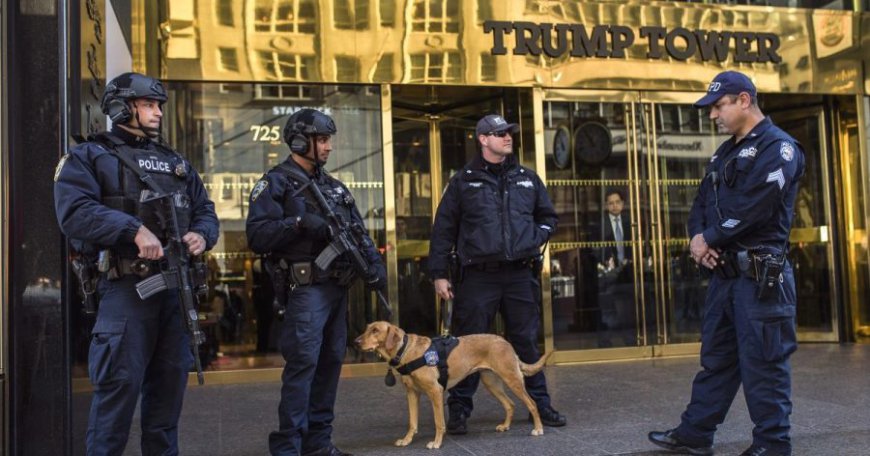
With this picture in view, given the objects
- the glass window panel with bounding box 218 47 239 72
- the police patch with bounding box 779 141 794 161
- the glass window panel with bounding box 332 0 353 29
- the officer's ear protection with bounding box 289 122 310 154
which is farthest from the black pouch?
the glass window panel with bounding box 332 0 353 29

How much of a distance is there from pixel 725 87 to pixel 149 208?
312cm

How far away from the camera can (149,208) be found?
3.90 metres

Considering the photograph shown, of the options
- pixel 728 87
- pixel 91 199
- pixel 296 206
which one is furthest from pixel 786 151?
pixel 91 199

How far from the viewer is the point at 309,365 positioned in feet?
14.8

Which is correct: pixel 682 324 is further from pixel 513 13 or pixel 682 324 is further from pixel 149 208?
pixel 149 208

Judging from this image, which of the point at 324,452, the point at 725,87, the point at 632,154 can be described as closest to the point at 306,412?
the point at 324,452

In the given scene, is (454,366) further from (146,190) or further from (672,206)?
(672,206)

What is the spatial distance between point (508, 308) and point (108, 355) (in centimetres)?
275

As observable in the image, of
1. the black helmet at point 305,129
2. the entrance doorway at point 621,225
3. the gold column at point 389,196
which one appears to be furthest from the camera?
the entrance doorway at point 621,225

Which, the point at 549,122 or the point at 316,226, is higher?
the point at 549,122

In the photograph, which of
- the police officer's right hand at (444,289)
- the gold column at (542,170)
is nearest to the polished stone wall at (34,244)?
the police officer's right hand at (444,289)

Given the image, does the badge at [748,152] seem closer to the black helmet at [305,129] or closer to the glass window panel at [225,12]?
the black helmet at [305,129]

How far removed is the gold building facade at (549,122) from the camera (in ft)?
26.2

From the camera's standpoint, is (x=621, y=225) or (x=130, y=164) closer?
(x=130, y=164)
